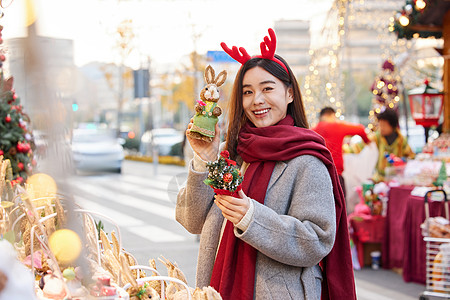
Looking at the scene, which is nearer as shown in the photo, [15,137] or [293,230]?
[293,230]

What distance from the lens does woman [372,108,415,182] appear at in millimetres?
6586

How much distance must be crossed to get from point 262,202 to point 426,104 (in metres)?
5.76

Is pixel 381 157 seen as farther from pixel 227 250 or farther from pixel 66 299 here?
pixel 66 299

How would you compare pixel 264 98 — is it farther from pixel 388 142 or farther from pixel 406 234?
pixel 388 142

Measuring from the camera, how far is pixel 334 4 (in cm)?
1123

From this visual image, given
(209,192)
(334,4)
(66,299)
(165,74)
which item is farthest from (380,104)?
(165,74)

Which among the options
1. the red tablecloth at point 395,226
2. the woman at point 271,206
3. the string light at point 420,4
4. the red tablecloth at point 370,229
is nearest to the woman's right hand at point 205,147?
the woman at point 271,206

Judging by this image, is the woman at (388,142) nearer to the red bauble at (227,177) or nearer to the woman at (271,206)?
the woman at (271,206)

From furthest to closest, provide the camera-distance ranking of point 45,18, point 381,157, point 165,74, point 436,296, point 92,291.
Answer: point 165,74 < point 381,157 < point 436,296 < point 92,291 < point 45,18

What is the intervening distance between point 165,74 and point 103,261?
62.9ft

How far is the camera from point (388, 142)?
6.80m

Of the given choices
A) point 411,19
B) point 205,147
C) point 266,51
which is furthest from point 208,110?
point 411,19

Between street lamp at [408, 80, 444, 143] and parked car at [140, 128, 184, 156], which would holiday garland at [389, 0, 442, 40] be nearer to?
street lamp at [408, 80, 444, 143]

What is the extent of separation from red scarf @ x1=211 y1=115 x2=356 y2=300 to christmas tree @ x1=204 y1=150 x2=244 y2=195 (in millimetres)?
214
